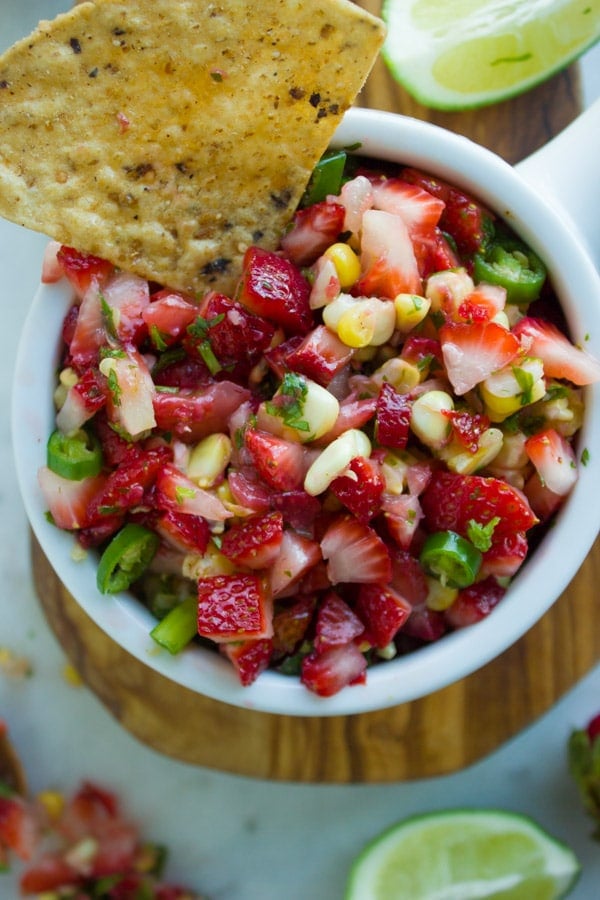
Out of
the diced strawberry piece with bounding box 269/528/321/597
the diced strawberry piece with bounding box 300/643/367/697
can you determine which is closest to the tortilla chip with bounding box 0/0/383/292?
the diced strawberry piece with bounding box 269/528/321/597

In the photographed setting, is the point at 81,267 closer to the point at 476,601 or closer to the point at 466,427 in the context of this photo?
the point at 466,427

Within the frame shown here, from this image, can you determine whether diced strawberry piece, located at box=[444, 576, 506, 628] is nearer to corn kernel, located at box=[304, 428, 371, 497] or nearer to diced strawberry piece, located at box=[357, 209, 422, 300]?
corn kernel, located at box=[304, 428, 371, 497]

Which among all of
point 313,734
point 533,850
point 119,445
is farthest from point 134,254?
point 533,850

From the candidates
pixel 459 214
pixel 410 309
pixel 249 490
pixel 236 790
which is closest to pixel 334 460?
pixel 249 490

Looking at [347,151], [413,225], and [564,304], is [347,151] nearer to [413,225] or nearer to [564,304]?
[413,225]

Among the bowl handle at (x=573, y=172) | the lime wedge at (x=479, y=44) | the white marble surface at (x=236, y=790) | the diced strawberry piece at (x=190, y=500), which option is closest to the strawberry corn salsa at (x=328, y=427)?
the diced strawberry piece at (x=190, y=500)

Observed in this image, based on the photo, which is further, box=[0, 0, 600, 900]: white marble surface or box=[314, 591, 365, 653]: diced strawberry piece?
box=[0, 0, 600, 900]: white marble surface
